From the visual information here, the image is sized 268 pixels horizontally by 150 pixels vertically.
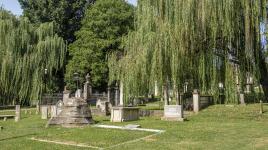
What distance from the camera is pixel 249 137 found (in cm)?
1227

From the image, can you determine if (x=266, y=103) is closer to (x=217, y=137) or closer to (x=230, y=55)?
(x=230, y=55)

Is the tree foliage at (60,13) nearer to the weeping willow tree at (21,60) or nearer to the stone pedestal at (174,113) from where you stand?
the weeping willow tree at (21,60)

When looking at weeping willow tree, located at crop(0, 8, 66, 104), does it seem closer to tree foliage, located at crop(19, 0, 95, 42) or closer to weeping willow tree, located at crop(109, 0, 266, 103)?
tree foliage, located at crop(19, 0, 95, 42)

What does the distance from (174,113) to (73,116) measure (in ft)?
16.7

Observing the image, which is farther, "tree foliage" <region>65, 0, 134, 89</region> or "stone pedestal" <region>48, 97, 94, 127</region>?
"tree foliage" <region>65, 0, 134, 89</region>

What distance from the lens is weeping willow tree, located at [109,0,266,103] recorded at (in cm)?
1930

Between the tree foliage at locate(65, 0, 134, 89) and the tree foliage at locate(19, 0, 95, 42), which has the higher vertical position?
the tree foliage at locate(19, 0, 95, 42)

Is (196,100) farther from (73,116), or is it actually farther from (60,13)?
(60,13)

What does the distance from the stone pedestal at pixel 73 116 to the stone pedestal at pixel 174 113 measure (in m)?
3.95

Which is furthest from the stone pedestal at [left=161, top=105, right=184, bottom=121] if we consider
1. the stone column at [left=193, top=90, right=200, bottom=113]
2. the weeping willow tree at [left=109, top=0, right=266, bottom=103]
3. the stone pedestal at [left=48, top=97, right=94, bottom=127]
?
the stone column at [left=193, top=90, right=200, bottom=113]

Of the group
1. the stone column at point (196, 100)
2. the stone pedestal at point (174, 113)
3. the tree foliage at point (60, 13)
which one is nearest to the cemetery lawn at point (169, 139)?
the stone pedestal at point (174, 113)

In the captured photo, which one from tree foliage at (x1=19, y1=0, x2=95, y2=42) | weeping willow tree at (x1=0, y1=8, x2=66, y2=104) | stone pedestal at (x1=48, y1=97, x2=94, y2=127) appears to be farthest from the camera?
tree foliage at (x1=19, y1=0, x2=95, y2=42)

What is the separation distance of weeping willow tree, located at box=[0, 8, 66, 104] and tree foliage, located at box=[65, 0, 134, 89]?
4873 mm

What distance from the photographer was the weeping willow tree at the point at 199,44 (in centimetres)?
1930
